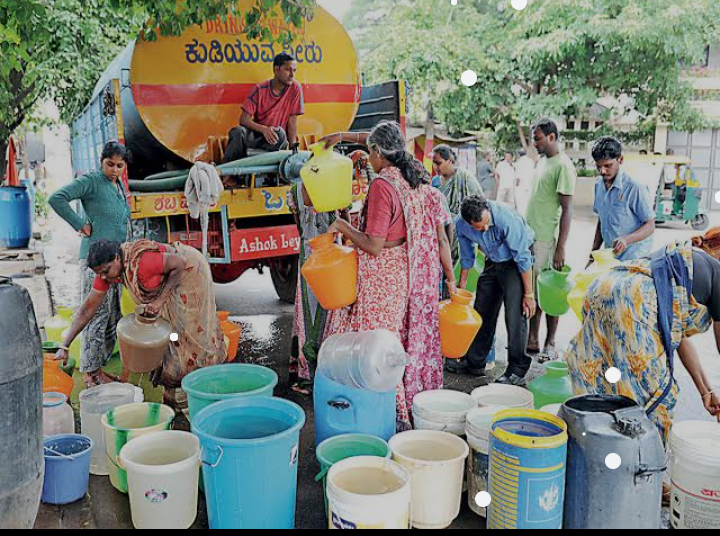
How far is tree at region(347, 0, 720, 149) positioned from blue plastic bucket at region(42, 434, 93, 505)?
167 inches

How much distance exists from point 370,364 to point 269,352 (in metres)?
2.33

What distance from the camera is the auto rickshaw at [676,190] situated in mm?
6845

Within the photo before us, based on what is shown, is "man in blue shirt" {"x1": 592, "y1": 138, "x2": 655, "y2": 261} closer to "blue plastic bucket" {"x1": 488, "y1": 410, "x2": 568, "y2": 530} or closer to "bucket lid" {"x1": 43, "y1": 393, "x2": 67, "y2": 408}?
"blue plastic bucket" {"x1": 488, "y1": 410, "x2": 568, "y2": 530}

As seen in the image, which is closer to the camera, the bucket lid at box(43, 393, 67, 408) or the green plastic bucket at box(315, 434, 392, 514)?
the green plastic bucket at box(315, 434, 392, 514)

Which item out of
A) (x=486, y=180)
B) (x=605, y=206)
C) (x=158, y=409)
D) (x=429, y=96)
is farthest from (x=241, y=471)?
(x=486, y=180)

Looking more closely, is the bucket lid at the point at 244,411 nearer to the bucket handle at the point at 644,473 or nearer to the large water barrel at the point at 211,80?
the bucket handle at the point at 644,473

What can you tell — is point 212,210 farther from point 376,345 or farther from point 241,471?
point 241,471

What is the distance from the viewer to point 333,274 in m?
3.32

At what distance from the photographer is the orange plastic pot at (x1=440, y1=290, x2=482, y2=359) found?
363 cm

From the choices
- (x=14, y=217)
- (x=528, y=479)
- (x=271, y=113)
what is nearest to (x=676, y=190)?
(x=271, y=113)

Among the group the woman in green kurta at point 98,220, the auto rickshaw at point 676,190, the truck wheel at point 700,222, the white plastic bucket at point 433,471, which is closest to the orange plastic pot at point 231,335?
the woman in green kurta at point 98,220

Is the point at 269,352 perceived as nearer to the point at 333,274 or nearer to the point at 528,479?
the point at 333,274

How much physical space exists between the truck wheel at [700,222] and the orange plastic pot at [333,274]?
4.89m

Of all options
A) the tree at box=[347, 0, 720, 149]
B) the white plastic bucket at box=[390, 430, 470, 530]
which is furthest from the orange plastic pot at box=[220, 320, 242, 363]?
the tree at box=[347, 0, 720, 149]
